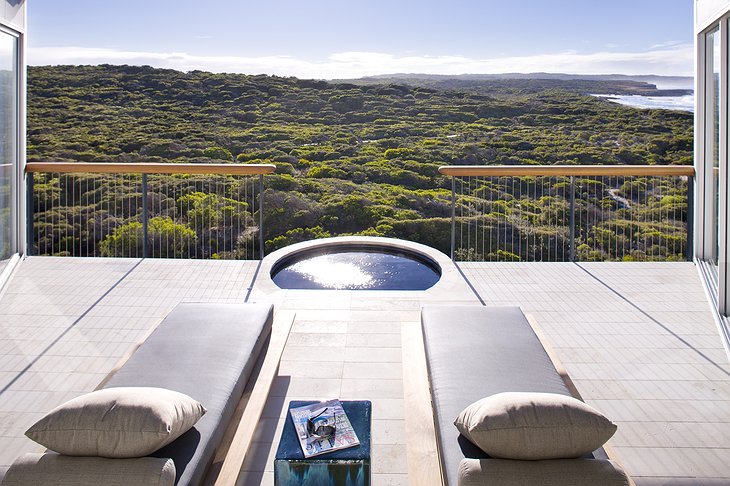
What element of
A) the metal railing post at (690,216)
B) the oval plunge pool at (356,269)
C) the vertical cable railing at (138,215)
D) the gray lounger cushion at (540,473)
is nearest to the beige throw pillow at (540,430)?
the gray lounger cushion at (540,473)

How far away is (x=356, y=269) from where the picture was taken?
5621mm

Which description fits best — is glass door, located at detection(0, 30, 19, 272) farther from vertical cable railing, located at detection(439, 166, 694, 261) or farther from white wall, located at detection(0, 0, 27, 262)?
vertical cable railing, located at detection(439, 166, 694, 261)

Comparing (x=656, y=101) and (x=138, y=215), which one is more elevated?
(x=656, y=101)

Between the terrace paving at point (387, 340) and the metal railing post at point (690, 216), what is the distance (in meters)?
0.28

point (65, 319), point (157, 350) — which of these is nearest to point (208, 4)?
point (65, 319)

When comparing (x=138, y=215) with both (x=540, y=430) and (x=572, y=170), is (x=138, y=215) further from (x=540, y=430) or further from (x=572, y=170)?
(x=540, y=430)

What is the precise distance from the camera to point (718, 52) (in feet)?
15.6

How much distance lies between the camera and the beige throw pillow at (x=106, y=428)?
5.44 feet

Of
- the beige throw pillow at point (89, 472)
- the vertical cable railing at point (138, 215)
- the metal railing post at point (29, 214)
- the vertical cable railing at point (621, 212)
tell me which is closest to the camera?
the beige throw pillow at point (89, 472)

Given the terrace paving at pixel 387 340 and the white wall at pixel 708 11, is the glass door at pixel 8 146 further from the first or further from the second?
the white wall at pixel 708 11

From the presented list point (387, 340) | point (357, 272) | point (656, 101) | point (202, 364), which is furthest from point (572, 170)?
point (656, 101)

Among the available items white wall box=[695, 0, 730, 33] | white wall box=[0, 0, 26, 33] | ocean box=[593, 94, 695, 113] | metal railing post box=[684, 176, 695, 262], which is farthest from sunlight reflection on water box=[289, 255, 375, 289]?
ocean box=[593, 94, 695, 113]

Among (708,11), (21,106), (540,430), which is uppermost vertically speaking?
(708,11)

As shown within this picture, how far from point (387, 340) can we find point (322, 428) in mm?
1834
